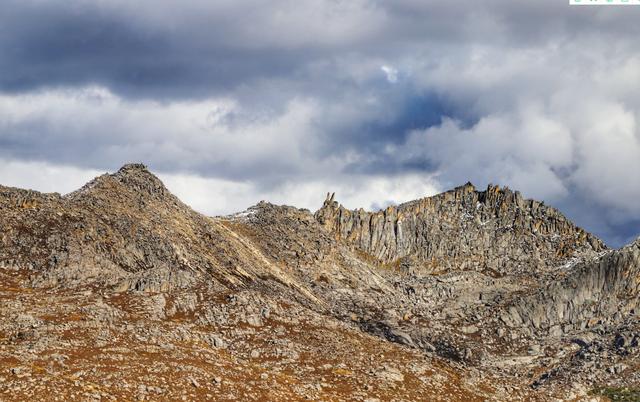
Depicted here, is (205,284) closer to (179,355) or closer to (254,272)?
(254,272)

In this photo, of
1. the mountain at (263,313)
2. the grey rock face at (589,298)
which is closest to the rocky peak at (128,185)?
the mountain at (263,313)

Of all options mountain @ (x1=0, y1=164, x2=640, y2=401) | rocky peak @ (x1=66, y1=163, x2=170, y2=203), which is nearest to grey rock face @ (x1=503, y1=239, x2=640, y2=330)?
mountain @ (x1=0, y1=164, x2=640, y2=401)

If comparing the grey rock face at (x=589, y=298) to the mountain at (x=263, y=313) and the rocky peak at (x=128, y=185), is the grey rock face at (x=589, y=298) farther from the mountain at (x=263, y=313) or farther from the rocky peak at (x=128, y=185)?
the rocky peak at (x=128, y=185)

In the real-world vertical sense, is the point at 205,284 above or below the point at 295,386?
above

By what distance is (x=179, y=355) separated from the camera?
3568 inches

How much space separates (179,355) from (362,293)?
70728 millimetres

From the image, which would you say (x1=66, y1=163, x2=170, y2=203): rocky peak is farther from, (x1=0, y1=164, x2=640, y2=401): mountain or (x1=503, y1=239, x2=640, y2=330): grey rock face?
(x1=503, y1=239, x2=640, y2=330): grey rock face

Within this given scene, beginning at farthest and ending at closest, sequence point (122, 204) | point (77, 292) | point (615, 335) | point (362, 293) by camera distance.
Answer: point (362, 293) < point (615, 335) < point (122, 204) < point (77, 292)

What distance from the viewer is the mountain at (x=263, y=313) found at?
282 feet

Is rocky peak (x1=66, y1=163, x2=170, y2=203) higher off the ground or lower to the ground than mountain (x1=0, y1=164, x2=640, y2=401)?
higher

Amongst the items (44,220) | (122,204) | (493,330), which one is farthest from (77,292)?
(493,330)

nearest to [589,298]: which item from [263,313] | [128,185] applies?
[263,313]

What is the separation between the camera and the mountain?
8581 cm

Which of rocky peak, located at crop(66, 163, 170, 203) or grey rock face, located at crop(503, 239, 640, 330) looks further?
grey rock face, located at crop(503, 239, 640, 330)
